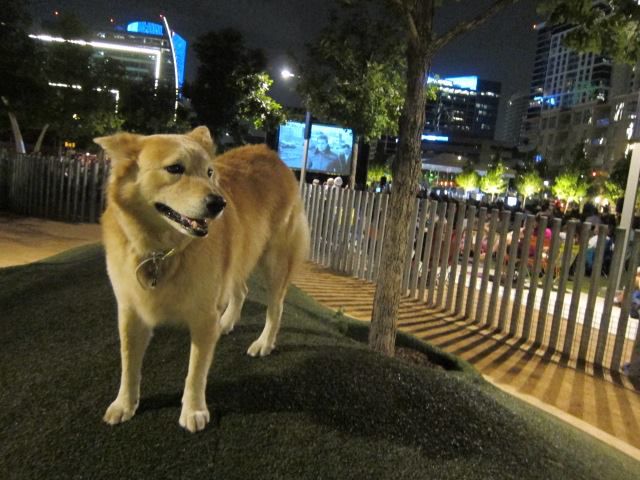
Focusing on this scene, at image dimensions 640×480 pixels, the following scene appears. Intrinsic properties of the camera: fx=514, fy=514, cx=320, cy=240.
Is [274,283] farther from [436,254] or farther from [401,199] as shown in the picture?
[436,254]

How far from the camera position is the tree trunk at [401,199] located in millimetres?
3951

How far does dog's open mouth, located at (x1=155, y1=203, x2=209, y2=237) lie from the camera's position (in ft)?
6.77

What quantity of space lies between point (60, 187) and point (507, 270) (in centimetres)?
1216

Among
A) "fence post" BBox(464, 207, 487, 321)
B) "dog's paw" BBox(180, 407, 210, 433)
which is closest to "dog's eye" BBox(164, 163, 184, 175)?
"dog's paw" BBox(180, 407, 210, 433)

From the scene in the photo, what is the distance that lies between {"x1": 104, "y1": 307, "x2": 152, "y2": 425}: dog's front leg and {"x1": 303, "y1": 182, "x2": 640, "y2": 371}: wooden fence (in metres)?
2.37

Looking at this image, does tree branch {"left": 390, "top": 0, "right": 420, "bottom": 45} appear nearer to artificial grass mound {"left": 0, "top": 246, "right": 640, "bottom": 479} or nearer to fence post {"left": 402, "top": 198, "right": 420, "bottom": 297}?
artificial grass mound {"left": 0, "top": 246, "right": 640, "bottom": 479}

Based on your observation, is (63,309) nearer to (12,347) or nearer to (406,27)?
(12,347)

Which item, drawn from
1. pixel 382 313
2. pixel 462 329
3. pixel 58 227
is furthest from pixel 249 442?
pixel 58 227

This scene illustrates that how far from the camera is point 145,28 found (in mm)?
113312

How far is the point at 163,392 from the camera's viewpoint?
2.60 meters

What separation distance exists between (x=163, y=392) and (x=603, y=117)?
108710mm

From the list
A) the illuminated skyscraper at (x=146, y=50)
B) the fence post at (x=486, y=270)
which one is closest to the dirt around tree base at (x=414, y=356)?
the fence post at (x=486, y=270)

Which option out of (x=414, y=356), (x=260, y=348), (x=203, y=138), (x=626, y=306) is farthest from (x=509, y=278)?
(x=203, y=138)

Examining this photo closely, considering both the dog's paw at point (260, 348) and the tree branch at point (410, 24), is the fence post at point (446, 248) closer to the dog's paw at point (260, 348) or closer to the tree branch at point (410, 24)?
the tree branch at point (410, 24)
